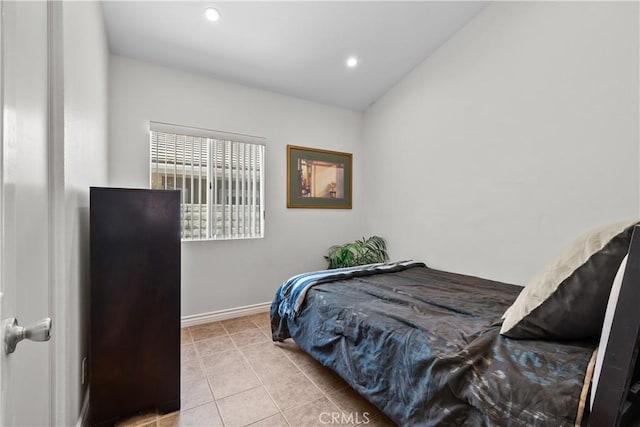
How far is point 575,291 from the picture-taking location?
1.08m

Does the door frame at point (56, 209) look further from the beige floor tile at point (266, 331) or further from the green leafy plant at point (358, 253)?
the green leafy plant at point (358, 253)

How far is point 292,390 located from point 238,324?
4.26 feet

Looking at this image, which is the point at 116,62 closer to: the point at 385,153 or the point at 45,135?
the point at 45,135

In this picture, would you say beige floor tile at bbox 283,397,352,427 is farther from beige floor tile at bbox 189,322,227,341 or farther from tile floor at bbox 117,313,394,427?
beige floor tile at bbox 189,322,227,341

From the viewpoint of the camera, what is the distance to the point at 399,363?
1.40 metres

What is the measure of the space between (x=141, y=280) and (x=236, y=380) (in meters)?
0.97

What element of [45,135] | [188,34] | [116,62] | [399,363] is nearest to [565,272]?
[399,363]

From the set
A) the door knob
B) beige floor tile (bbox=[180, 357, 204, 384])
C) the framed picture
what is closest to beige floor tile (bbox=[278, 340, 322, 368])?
beige floor tile (bbox=[180, 357, 204, 384])

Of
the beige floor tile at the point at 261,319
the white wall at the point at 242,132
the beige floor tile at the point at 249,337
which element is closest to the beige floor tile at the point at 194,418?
the beige floor tile at the point at 249,337

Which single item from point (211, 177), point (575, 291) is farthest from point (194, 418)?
point (211, 177)

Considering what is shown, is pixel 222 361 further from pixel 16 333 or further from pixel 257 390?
pixel 16 333

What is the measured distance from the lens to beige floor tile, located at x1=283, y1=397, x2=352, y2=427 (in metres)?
1.58

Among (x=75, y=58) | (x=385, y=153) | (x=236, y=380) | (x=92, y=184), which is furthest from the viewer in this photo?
(x=385, y=153)

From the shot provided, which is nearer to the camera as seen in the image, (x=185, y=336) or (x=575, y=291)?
(x=575, y=291)
